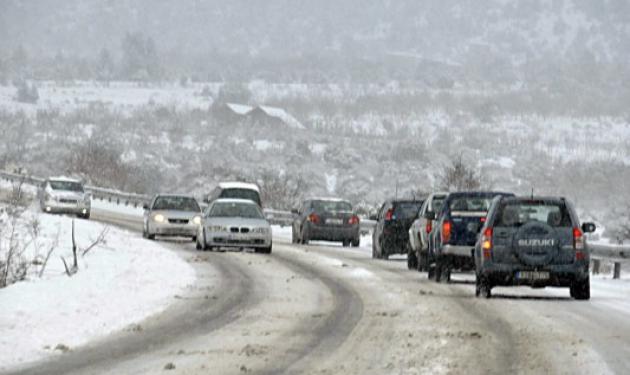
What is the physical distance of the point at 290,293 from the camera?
20.8 m

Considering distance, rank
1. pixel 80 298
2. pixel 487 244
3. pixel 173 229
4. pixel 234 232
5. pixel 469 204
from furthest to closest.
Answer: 1. pixel 173 229
2. pixel 234 232
3. pixel 469 204
4. pixel 487 244
5. pixel 80 298

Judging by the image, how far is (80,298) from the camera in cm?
1798

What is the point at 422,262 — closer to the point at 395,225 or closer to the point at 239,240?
the point at 395,225

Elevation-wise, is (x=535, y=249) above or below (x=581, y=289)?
above

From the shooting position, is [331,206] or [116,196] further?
[116,196]

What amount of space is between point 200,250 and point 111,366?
22.8 metres

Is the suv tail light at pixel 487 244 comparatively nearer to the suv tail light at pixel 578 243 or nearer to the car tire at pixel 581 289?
the suv tail light at pixel 578 243

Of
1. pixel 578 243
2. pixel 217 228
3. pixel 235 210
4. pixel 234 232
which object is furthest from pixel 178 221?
pixel 578 243

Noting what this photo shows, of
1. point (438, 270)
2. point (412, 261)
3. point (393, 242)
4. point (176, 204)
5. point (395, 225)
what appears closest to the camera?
point (438, 270)

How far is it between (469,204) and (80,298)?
9.01 meters

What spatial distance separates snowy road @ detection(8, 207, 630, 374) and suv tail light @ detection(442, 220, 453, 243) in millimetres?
809

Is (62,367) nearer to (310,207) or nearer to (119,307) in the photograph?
(119,307)

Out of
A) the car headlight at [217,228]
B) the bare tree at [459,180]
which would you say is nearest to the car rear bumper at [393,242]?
the car headlight at [217,228]

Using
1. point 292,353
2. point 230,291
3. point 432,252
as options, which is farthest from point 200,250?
point 292,353
